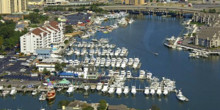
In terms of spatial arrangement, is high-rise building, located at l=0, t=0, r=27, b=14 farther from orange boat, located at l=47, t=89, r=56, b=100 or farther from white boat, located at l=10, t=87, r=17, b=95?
orange boat, located at l=47, t=89, r=56, b=100

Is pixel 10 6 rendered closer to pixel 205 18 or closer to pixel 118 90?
pixel 205 18

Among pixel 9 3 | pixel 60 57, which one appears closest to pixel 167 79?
pixel 60 57

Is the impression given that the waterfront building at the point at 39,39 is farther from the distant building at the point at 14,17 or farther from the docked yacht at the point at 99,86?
the distant building at the point at 14,17

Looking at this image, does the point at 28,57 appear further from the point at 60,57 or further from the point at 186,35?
the point at 186,35

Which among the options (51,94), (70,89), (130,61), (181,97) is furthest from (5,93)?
(181,97)

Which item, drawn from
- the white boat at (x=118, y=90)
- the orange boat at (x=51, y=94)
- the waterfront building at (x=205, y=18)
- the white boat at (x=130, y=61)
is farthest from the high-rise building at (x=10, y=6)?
the white boat at (x=118, y=90)
